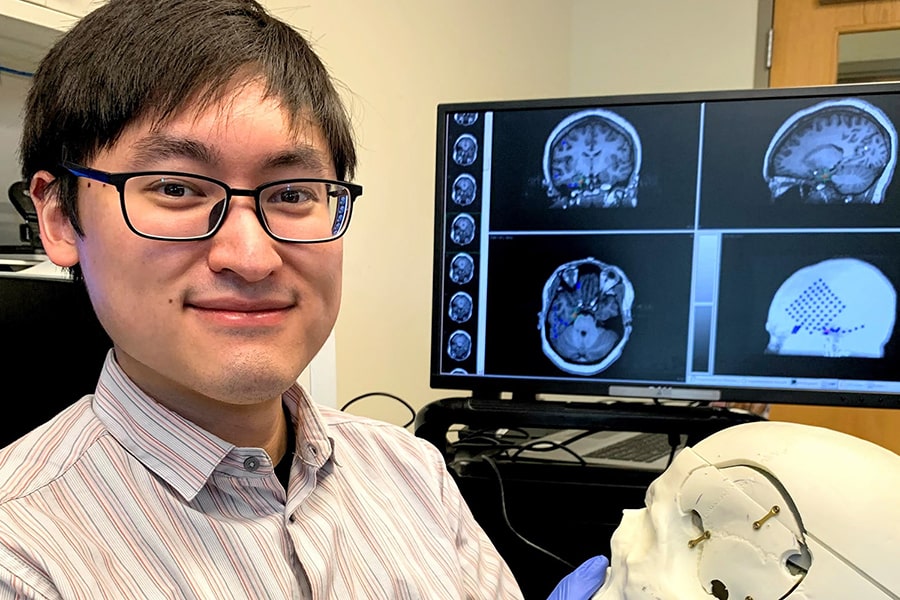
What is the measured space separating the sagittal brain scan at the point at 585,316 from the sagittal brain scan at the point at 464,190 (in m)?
0.17

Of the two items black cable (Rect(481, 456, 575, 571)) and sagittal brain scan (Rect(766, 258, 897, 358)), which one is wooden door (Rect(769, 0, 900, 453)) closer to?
sagittal brain scan (Rect(766, 258, 897, 358))

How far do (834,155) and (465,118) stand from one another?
1.70 ft

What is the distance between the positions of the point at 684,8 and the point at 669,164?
1.66m

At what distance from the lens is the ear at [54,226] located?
63cm

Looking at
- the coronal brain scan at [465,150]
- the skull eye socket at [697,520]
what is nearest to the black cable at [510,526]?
the skull eye socket at [697,520]

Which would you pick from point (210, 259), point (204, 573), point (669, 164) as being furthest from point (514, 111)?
point (204, 573)

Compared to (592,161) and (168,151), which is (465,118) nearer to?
(592,161)

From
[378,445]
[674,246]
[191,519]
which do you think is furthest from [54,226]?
[674,246]

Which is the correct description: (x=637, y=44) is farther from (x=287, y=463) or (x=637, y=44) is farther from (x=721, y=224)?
(x=287, y=463)

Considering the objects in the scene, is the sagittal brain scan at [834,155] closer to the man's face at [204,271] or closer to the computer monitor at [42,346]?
the man's face at [204,271]

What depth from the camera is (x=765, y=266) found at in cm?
95

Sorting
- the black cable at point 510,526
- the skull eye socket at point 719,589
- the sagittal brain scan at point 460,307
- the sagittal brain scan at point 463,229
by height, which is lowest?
the black cable at point 510,526

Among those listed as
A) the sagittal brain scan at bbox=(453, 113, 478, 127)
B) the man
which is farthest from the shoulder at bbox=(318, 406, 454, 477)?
the sagittal brain scan at bbox=(453, 113, 478, 127)

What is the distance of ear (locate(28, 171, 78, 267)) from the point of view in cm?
63
